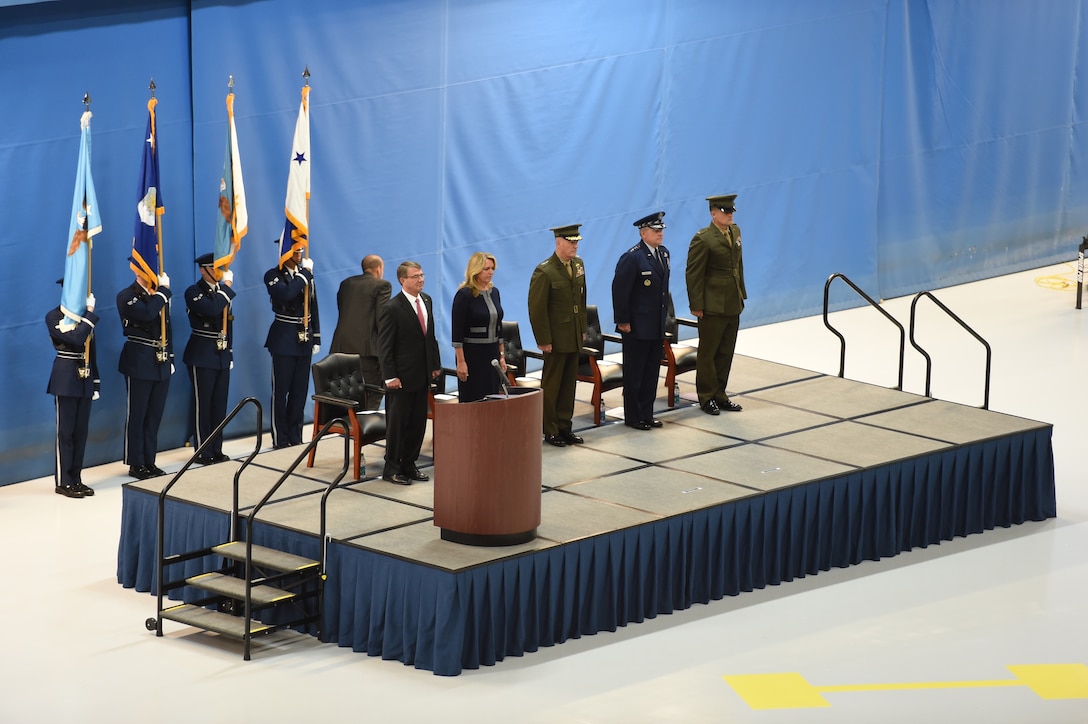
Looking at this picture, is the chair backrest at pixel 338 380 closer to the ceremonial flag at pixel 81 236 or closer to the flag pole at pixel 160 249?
the flag pole at pixel 160 249

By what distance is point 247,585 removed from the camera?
9547 millimetres

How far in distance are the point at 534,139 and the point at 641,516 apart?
20.1 feet

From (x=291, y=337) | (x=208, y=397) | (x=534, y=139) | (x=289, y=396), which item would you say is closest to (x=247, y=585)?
(x=208, y=397)

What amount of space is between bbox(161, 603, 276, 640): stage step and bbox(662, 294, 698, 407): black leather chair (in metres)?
4.32

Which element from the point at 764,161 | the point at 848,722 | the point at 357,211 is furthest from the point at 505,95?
the point at 848,722

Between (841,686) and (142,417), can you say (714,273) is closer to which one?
(841,686)

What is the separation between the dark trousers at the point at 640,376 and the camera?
12336 millimetres

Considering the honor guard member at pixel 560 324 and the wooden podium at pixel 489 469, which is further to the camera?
the honor guard member at pixel 560 324

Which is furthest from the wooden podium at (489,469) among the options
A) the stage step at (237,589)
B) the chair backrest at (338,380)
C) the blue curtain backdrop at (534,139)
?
the blue curtain backdrop at (534,139)

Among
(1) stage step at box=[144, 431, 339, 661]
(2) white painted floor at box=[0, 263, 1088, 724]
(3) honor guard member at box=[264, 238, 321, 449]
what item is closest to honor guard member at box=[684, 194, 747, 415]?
(2) white painted floor at box=[0, 263, 1088, 724]

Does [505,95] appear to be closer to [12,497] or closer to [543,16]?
[543,16]

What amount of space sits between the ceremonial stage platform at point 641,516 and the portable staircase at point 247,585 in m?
0.11

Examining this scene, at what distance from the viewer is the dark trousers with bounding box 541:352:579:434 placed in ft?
39.3

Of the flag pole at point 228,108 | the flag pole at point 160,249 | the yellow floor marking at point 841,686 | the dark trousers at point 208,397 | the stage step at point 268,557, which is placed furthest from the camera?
the dark trousers at point 208,397
